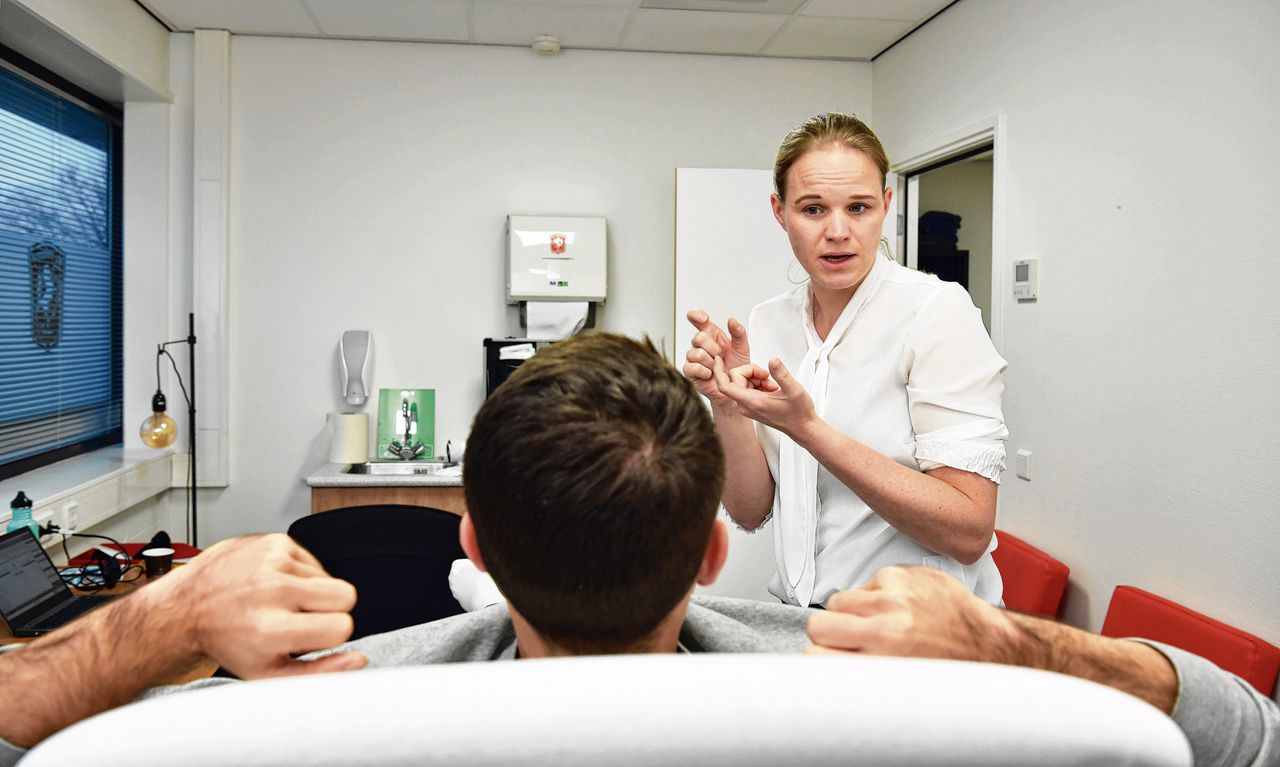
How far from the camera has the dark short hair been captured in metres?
0.68

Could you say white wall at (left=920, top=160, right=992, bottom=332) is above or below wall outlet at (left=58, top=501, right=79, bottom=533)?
above

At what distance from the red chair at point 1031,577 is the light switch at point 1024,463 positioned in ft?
0.74

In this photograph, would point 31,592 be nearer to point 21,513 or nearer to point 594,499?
point 21,513

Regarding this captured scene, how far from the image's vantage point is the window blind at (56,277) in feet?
10.3

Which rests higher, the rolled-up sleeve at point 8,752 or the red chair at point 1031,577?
the rolled-up sleeve at point 8,752

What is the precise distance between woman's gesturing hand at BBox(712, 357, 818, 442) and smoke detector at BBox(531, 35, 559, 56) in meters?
3.13

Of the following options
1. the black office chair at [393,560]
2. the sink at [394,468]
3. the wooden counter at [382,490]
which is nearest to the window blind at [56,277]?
the wooden counter at [382,490]

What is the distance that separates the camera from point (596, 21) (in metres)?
3.82

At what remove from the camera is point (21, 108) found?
3.23 meters

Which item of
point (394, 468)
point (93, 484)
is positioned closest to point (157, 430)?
point (93, 484)

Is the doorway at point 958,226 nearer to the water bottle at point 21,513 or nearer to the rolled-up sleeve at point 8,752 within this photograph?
the water bottle at point 21,513

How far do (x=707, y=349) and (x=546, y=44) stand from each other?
3.09 m

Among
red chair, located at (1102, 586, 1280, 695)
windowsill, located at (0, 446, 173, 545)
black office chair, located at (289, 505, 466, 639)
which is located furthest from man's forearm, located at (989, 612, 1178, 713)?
windowsill, located at (0, 446, 173, 545)

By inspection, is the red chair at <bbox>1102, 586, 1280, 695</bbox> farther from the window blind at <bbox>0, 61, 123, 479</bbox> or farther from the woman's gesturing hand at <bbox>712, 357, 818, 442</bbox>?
the window blind at <bbox>0, 61, 123, 479</bbox>
